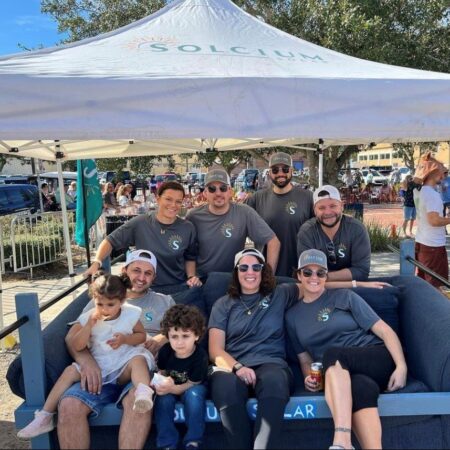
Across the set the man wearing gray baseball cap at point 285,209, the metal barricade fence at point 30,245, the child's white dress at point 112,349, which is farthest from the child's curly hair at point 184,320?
the metal barricade fence at point 30,245

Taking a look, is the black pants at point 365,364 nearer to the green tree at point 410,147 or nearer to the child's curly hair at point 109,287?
the child's curly hair at point 109,287

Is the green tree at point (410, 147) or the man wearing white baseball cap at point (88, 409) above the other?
the green tree at point (410, 147)

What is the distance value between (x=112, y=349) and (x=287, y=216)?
213 cm

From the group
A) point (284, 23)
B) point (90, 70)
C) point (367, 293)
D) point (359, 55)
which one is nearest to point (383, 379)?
point (367, 293)

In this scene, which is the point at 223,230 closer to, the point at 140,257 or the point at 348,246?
the point at 140,257

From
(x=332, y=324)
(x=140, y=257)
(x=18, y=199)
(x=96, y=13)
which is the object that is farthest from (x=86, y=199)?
(x=18, y=199)

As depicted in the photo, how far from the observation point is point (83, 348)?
3.02 m

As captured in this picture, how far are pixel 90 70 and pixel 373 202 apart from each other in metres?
25.1

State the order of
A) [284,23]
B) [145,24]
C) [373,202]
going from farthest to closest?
[373,202] → [284,23] → [145,24]

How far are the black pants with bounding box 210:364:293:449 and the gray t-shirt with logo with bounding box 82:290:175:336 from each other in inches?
27.5

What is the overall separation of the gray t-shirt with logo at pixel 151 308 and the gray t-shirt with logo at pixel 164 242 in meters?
0.50

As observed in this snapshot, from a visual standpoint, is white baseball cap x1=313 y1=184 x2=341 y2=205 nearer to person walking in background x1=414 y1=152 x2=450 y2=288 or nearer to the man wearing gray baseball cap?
the man wearing gray baseball cap

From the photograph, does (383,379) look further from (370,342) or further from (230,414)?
(230,414)

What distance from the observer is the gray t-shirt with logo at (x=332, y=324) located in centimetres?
323
